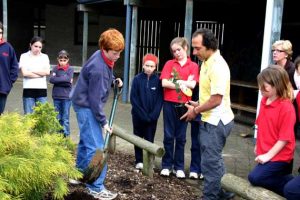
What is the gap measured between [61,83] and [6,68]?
0.83m

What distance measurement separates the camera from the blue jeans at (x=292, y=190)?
311 cm

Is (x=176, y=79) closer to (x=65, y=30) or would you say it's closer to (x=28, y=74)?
(x=28, y=74)

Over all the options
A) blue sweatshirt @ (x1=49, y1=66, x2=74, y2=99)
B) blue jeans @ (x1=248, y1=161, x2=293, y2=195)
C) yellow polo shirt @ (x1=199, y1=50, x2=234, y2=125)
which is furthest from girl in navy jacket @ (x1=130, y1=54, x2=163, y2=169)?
blue jeans @ (x1=248, y1=161, x2=293, y2=195)

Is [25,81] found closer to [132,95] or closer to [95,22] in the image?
[132,95]

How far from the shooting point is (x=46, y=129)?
3.87 meters

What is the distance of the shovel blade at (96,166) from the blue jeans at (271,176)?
1331 millimetres

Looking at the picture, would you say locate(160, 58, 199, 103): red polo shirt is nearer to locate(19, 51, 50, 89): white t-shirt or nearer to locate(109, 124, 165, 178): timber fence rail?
locate(109, 124, 165, 178): timber fence rail

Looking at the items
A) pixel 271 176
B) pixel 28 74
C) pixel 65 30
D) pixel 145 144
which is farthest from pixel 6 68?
pixel 65 30

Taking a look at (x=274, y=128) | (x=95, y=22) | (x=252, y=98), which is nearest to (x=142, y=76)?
(x=274, y=128)

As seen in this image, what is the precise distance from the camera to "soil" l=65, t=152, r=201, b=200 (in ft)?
13.9

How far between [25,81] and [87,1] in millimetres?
6806

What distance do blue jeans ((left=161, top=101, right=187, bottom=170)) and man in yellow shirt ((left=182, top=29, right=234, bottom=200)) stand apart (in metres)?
0.84

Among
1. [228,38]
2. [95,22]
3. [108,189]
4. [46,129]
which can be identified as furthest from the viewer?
[95,22]

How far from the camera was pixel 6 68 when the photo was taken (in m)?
5.60
